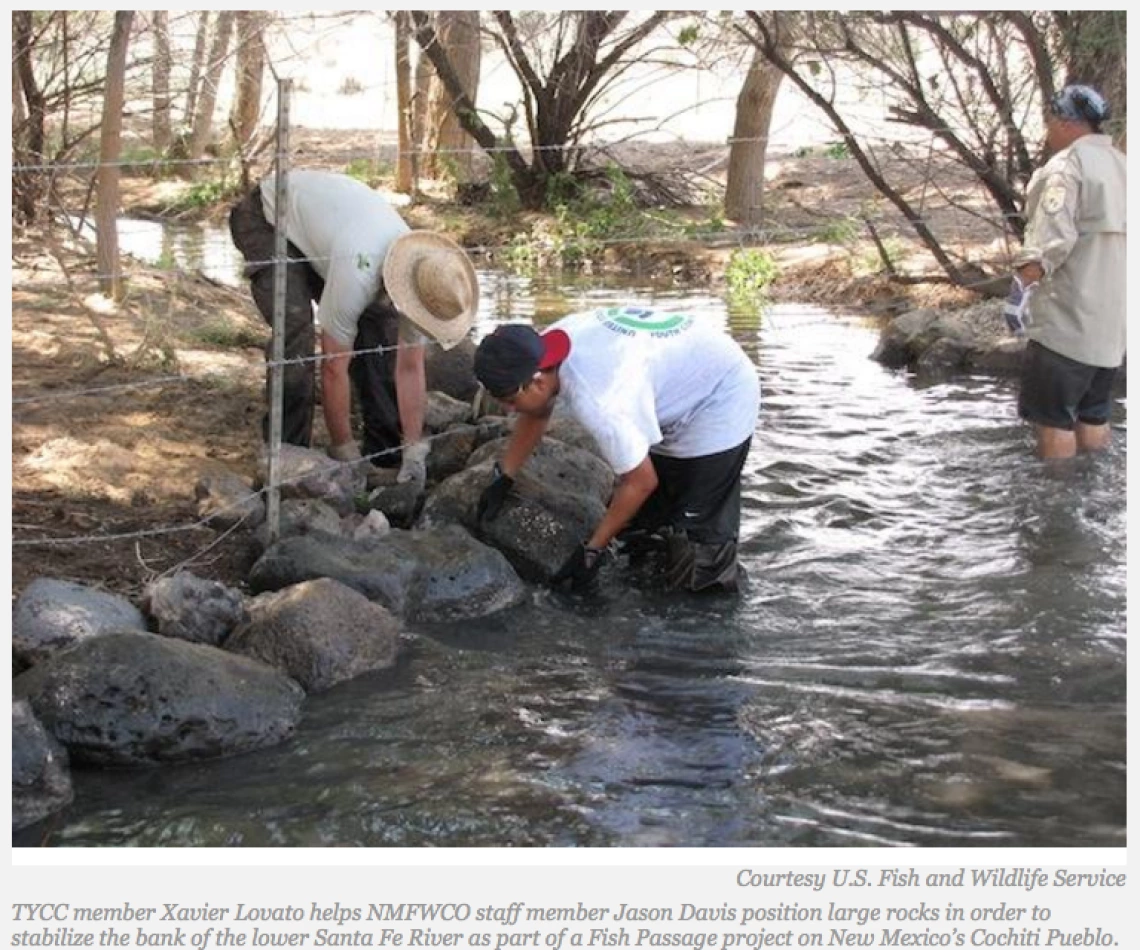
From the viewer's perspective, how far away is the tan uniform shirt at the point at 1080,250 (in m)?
6.53

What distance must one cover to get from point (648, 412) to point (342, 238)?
176 centimetres

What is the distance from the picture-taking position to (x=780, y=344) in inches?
434

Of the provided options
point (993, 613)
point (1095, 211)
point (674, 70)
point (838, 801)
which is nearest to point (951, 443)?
point (1095, 211)

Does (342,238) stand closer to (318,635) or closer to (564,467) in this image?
(564,467)

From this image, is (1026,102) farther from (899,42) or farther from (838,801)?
(838,801)

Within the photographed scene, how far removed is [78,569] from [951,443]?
4867 mm

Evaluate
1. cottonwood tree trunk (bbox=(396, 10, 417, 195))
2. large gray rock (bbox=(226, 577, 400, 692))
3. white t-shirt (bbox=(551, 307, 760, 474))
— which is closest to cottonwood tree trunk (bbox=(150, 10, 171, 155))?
white t-shirt (bbox=(551, 307, 760, 474))

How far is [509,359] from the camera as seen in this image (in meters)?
4.96

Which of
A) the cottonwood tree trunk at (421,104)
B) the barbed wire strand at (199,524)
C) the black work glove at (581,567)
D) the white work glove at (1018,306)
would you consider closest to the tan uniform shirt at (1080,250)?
the white work glove at (1018,306)

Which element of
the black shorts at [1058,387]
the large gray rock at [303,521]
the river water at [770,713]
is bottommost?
the river water at [770,713]

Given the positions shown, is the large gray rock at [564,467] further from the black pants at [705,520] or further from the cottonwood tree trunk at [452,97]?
the cottonwood tree trunk at [452,97]

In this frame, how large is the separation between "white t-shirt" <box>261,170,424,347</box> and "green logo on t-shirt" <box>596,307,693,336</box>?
1.24 metres

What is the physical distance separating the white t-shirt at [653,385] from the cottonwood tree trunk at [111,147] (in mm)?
3608

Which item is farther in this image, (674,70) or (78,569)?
(674,70)
